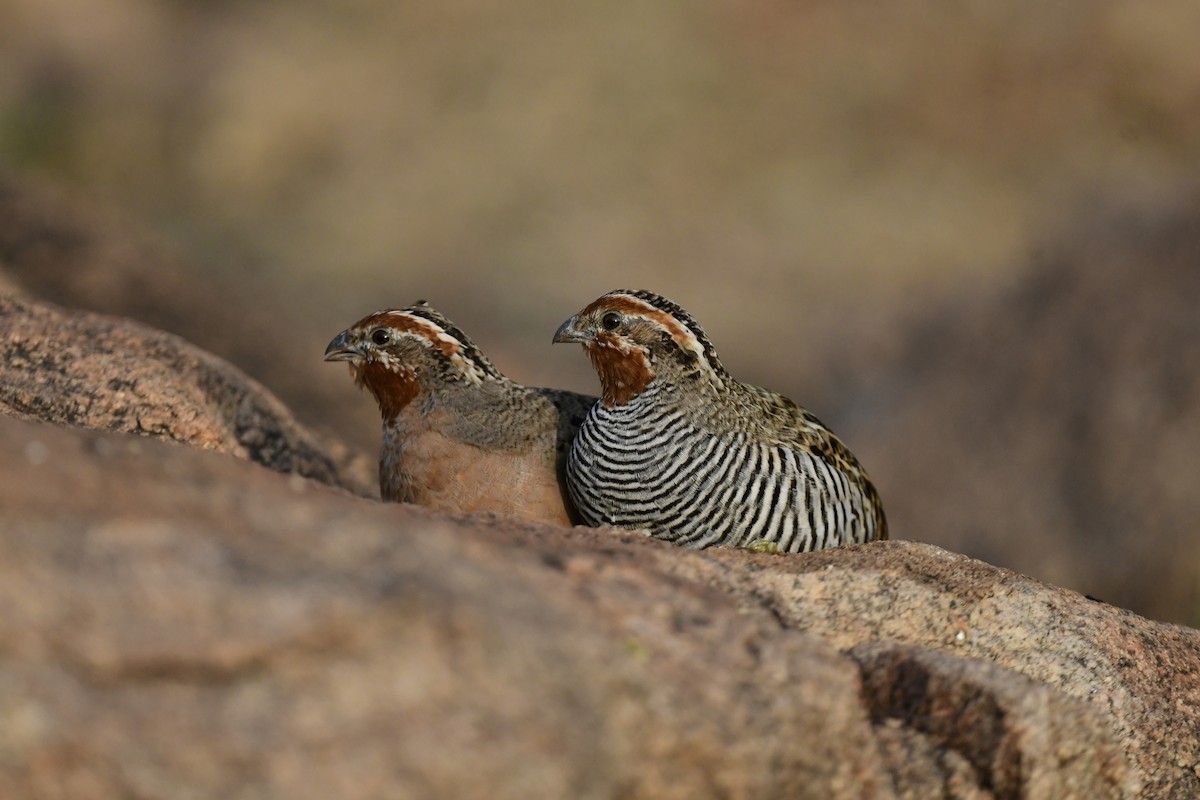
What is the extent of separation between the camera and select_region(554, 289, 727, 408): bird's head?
793cm

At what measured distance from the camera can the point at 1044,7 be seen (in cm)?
2655

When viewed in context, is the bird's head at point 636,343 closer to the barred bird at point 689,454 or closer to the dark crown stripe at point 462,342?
the barred bird at point 689,454

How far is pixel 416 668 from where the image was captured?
4250 millimetres

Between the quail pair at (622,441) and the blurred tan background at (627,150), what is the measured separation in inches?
335

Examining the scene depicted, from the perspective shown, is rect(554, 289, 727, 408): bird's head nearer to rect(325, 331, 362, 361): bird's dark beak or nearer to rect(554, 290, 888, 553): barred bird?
rect(554, 290, 888, 553): barred bird

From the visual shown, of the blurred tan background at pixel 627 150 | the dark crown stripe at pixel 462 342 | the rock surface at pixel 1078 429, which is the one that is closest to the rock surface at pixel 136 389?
the dark crown stripe at pixel 462 342

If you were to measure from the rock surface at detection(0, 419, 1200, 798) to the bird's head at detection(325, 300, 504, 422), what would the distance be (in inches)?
109

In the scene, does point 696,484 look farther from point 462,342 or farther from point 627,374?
point 462,342

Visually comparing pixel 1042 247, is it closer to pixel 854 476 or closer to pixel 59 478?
pixel 854 476

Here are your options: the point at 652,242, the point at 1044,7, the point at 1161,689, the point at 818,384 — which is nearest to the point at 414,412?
the point at 1161,689

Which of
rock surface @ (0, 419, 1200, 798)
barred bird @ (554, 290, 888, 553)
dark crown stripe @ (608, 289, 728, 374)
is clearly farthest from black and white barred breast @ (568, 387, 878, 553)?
rock surface @ (0, 419, 1200, 798)

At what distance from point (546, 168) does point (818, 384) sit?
325 inches

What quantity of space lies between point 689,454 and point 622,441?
14.0 inches

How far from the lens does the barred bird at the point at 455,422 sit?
7934 millimetres
